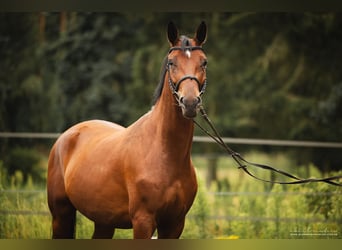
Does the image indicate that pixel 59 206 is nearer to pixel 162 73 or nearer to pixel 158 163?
pixel 158 163

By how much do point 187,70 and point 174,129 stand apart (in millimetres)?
445

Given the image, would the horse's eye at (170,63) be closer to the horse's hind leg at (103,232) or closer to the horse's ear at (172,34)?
the horse's ear at (172,34)

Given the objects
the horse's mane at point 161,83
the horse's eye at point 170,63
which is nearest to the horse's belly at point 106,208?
the horse's mane at point 161,83

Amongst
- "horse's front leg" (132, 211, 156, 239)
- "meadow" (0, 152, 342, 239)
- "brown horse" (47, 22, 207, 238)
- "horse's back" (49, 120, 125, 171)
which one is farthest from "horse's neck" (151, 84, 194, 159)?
"meadow" (0, 152, 342, 239)

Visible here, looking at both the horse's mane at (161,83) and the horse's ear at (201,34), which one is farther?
the horse's mane at (161,83)

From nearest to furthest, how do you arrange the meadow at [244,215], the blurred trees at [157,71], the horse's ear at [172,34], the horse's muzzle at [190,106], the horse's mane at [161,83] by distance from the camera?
1. the horse's muzzle at [190,106]
2. the horse's ear at [172,34]
3. the horse's mane at [161,83]
4. the meadow at [244,215]
5. the blurred trees at [157,71]

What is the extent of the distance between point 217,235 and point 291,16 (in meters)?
5.36

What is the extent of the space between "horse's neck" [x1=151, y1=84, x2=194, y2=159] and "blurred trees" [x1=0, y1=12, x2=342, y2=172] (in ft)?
22.3

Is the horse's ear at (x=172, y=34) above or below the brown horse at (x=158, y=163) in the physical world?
above

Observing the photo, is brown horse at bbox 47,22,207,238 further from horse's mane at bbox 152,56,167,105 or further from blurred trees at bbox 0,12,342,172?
blurred trees at bbox 0,12,342,172

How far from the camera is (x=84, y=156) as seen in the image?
482cm

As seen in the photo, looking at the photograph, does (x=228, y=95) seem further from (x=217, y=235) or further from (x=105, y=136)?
(x=105, y=136)

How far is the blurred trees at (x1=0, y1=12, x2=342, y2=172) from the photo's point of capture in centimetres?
1076

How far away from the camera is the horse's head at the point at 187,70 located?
375 centimetres
